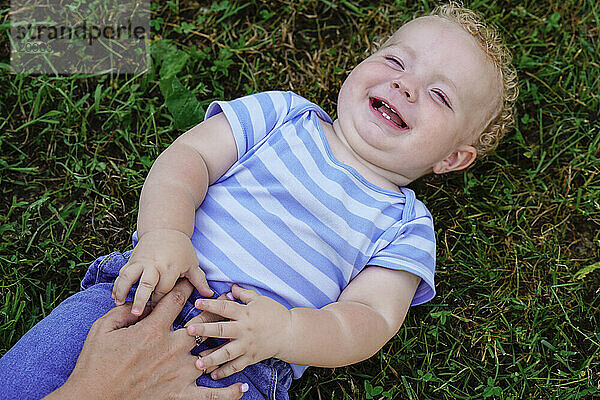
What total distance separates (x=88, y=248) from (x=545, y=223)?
2161 millimetres

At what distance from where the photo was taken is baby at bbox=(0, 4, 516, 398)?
224 centimetres

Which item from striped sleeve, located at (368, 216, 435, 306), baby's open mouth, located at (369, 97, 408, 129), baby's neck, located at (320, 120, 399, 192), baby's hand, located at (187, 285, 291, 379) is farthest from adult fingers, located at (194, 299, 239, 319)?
baby's open mouth, located at (369, 97, 408, 129)

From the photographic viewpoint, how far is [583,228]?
300 centimetres

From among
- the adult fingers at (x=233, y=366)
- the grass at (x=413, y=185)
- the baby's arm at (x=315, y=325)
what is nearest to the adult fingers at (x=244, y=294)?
the baby's arm at (x=315, y=325)

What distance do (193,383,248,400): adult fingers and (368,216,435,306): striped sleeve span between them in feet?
2.40

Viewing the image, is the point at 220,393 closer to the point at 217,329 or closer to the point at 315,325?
the point at 217,329

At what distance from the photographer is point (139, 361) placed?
2.01 metres

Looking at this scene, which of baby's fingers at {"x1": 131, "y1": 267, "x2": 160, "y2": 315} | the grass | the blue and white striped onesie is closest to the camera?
baby's fingers at {"x1": 131, "y1": 267, "x2": 160, "y2": 315}

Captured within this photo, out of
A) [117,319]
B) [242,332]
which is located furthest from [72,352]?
[242,332]

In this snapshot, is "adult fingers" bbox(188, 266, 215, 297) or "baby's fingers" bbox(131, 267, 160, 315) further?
"adult fingers" bbox(188, 266, 215, 297)

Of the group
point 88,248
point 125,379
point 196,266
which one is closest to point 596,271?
point 196,266

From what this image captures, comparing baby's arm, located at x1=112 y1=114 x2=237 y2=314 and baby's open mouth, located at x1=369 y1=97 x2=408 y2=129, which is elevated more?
baby's open mouth, located at x1=369 y1=97 x2=408 y2=129

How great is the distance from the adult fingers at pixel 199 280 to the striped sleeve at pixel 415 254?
2.19 ft

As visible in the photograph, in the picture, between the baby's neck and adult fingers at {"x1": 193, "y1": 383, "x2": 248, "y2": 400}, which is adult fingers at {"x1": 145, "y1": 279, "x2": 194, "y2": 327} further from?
the baby's neck
